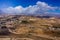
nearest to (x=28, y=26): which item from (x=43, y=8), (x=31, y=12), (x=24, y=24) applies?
(x=24, y=24)

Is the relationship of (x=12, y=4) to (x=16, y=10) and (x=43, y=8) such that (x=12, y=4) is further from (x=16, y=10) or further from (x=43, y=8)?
(x=43, y=8)

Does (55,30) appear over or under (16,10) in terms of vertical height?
under

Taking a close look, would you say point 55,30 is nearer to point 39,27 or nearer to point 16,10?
point 39,27

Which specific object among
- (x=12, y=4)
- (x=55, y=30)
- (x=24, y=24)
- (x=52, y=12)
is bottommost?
(x=55, y=30)

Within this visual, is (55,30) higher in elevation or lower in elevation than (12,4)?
lower

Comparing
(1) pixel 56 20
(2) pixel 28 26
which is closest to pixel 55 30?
(1) pixel 56 20

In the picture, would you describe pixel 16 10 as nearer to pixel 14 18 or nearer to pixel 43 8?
pixel 14 18
